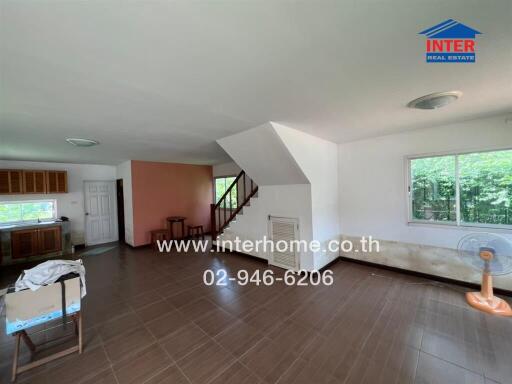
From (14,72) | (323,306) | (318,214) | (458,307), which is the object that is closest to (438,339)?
(458,307)

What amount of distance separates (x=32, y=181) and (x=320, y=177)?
7061 millimetres

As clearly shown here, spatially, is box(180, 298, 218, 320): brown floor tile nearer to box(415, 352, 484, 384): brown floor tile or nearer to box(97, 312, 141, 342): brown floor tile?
box(97, 312, 141, 342): brown floor tile

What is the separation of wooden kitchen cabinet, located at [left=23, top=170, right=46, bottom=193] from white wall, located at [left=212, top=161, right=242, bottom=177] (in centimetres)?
469

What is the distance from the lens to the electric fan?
2.52 m

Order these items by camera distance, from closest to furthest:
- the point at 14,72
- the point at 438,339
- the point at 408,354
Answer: the point at 14,72
the point at 408,354
the point at 438,339

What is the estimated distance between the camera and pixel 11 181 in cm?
477

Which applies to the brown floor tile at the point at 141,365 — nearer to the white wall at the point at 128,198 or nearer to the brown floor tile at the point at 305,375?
the brown floor tile at the point at 305,375

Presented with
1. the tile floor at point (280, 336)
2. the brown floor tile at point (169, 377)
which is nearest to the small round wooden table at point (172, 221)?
the tile floor at point (280, 336)

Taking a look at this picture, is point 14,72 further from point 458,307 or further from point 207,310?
point 458,307

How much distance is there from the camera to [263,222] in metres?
4.34

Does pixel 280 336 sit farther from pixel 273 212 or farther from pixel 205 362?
pixel 273 212

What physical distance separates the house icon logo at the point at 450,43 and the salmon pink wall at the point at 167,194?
20.9ft

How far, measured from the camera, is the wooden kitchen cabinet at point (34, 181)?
16.2 ft

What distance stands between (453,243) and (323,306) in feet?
7.90
